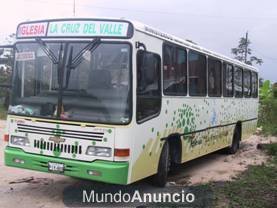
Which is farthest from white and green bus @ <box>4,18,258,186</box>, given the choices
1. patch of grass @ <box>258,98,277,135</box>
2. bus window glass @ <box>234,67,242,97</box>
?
patch of grass @ <box>258,98,277,135</box>

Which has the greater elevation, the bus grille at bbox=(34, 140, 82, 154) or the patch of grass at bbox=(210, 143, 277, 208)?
the bus grille at bbox=(34, 140, 82, 154)

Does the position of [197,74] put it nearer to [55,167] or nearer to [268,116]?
[55,167]

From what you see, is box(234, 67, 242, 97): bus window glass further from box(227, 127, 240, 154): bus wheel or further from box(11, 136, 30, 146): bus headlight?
box(11, 136, 30, 146): bus headlight

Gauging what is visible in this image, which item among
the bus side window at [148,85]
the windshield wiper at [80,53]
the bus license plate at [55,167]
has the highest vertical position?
the windshield wiper at [80,53]

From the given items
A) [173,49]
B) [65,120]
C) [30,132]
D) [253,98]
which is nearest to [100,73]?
[65,120]

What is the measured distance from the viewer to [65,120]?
323 inches

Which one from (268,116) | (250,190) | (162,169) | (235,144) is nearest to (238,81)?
(235,144)

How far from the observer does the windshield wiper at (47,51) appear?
8.45m

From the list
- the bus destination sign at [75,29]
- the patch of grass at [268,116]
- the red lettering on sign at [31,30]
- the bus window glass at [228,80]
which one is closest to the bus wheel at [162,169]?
the bus destination sign at [75,29]

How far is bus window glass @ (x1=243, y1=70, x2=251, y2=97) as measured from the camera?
1676 cm

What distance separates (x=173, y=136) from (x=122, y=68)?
2.49m

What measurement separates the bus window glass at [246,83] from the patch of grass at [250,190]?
509 cm

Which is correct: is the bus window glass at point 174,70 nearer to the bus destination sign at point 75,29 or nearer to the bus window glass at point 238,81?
the bus destination sign at point 75,29

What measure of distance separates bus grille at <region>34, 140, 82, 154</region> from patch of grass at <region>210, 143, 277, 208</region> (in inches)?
90.1
